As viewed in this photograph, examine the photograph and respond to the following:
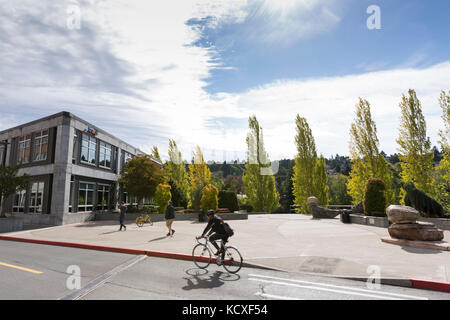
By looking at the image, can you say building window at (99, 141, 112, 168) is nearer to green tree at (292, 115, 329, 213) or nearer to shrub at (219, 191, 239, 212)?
shrub at (219, 191, 239, 212)

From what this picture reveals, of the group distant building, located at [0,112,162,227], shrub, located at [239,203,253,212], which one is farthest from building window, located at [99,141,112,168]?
shrub, located at [239,203,253,212]

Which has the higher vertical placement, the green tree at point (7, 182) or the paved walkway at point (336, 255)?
the green tree at point (7, 182)

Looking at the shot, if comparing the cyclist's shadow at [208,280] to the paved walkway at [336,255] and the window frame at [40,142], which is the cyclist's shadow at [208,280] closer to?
the paved walkway at [336,255]

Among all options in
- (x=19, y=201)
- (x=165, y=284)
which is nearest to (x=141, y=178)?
(x=19, y=201)

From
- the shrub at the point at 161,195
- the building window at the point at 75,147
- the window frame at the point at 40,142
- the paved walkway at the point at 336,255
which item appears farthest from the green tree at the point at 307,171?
the window frame at the point at 40,142

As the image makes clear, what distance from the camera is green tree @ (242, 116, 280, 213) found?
38.3 m

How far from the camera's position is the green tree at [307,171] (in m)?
36.3

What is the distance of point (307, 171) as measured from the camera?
36.8m

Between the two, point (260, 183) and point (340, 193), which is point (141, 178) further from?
point (340, 193)

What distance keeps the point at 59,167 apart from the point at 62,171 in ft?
1.43

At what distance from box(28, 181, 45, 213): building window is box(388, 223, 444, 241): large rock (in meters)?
26.8

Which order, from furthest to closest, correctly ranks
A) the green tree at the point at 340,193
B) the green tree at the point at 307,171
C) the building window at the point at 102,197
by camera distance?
the green tree at the point at 340,193
the green tree at the point at 307,171
the building window at the point at 102,197

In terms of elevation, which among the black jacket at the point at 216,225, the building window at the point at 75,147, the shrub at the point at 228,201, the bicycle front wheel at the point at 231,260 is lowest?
the bicycle front wheel at the point at 231,260

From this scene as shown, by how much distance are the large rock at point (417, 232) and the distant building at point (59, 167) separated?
23.5m
